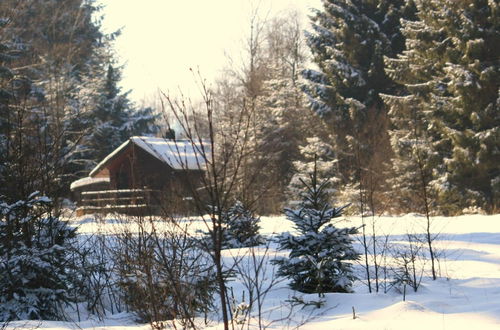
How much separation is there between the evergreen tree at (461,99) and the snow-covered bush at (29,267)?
14.9m

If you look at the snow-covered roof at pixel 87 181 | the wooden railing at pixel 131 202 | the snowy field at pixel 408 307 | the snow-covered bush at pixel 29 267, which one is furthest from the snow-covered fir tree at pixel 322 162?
the snow-covered bush at pixel 29 267

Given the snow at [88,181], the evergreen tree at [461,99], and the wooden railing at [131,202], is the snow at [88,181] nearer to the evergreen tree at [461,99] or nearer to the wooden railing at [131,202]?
the wooden railing at [131,202]

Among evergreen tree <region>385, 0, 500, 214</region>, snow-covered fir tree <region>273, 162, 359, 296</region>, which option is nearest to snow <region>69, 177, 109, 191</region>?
evergreen tree <region>385, 0, 500, 214</region>

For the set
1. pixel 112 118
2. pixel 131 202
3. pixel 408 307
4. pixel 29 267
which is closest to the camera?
pixel 408 307

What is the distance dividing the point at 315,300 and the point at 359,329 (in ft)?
4.29

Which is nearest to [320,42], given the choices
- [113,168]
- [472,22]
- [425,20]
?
[425,20]

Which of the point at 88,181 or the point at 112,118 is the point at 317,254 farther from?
the point at 112,118

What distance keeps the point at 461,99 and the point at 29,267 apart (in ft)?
51.6

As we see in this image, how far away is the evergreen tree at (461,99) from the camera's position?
712 inches

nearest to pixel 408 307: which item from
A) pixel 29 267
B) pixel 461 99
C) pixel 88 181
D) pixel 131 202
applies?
pixel 29 267

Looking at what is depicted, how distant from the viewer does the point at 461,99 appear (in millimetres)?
18312

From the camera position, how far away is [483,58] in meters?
18.9

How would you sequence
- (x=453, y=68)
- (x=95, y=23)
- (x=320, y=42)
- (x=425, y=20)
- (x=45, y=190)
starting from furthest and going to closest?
(x=95, y=23)
(x=320, y=42)
(x=425, y=20)
(x=453, y=68)
(x=45, y=190)

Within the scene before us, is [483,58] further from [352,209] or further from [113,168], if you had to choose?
[113,168]
